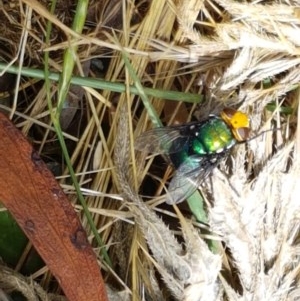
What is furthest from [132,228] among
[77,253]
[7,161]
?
[7,161]

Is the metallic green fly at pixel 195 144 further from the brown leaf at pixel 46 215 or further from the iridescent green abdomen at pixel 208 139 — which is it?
the brown leaf at pixel 46 215

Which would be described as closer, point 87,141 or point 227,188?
point 227,188

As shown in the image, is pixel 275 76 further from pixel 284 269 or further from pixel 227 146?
pixel 284 269

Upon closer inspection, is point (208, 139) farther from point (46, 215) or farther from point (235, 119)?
point (46, 215)

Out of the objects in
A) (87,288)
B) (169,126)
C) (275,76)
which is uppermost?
(275,76)

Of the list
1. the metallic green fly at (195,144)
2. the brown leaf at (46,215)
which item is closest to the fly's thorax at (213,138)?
the metallic green fly at (195,144)

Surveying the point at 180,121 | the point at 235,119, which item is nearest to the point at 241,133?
the point at 235,119

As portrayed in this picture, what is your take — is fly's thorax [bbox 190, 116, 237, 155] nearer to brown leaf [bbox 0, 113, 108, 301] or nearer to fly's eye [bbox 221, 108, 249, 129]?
fly's eye [bbox 221, 108, 249, 129]
